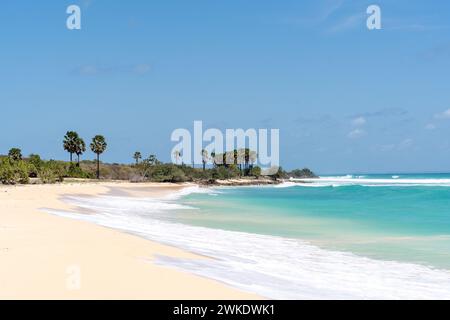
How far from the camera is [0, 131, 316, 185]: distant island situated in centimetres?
6738

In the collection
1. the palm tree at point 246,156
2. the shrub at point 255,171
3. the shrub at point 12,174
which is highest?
the palm tree at point 246,156

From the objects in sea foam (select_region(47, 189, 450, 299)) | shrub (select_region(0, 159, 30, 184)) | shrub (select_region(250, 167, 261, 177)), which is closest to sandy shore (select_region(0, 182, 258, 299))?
sea foam (select_region(47, 189, 450, 299))

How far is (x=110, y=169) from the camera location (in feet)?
404

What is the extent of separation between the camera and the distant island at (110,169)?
2653 inches

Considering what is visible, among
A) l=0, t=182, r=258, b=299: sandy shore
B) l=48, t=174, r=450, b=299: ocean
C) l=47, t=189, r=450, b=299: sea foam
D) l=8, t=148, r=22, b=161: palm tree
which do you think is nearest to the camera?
l=0, t=182, r=258, b=299: sandy shore

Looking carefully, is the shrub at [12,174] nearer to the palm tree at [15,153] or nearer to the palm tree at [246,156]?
the palm tree at [15,153]

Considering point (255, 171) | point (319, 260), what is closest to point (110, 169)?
point (255, 171)

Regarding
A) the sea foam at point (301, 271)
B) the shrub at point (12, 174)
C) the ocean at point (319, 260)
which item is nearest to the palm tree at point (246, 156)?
the shrub at point (12, 174)

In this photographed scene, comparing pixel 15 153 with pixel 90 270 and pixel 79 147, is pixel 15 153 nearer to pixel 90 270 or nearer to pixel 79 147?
pixel 79 147

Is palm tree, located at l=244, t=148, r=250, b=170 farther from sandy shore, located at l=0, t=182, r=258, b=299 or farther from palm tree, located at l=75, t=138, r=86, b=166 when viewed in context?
sandy shore, located at l=0, t=182, r=258, b=299

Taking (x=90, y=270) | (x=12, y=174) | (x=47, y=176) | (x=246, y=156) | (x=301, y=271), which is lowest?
(x=301, y=271)
